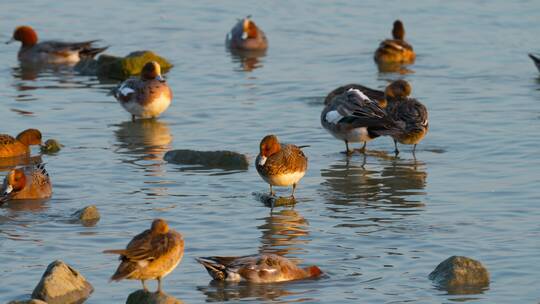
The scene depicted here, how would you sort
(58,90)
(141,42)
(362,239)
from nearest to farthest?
(362,239), (58,90), (141,42)

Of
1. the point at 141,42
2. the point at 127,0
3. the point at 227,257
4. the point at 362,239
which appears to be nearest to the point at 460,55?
the point at 141,42

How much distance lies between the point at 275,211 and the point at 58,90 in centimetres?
870

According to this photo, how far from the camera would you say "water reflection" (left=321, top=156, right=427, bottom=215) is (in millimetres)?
14148

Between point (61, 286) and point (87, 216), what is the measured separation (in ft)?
8.96

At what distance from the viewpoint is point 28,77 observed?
22.8 metres

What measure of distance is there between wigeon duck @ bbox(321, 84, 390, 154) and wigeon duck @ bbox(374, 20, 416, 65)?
645cm

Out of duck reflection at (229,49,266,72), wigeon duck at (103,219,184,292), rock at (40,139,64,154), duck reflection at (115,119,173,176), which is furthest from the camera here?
duck reflection at (229,49,266,72)

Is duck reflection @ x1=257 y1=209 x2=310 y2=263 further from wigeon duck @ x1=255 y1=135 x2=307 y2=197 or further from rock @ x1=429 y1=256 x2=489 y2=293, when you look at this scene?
rock @ x1=429 y1=256 x2=489 y2=293

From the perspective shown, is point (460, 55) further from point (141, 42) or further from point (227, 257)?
point (227, 257)

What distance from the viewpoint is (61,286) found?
34.0ft

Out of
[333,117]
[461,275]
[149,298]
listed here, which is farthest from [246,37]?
[149,298]

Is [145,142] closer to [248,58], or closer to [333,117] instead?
[333,117]

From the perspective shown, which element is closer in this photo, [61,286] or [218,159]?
[61,286]

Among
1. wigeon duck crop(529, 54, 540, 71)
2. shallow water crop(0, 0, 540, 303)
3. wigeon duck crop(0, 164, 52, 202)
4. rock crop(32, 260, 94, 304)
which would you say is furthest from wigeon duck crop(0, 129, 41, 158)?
wigeon duck crop(529, 54, 540, 71)
